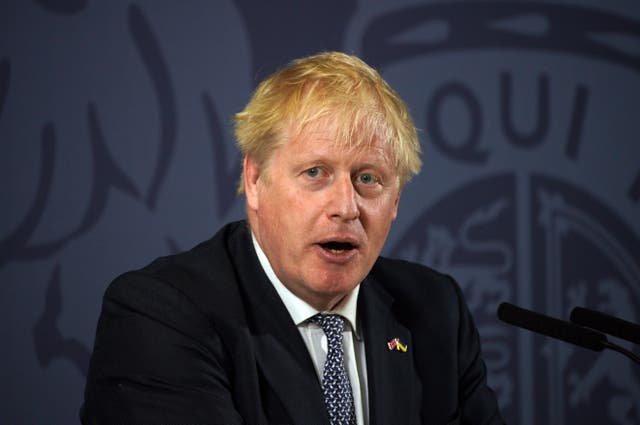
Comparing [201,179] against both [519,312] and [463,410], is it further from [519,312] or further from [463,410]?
[519,312]

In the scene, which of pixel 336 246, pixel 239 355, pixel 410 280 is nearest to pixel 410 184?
pixel 410 280

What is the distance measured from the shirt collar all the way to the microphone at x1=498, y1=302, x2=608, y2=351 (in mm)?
436

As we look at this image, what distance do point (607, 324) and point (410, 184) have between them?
78.5 inches

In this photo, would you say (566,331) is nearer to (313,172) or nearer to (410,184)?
(313,172)

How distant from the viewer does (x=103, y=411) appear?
1520 millimetres

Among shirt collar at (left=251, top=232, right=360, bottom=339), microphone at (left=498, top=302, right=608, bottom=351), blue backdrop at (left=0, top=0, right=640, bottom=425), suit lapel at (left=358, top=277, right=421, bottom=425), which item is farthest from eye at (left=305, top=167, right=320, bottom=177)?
blue backdrop at (left=0, top=0, right=640, bottom=425)

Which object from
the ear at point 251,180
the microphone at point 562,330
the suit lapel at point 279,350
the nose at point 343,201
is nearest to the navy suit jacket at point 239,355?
the suit lapel at point 279,350

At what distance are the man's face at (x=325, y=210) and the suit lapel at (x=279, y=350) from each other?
0.07 metres

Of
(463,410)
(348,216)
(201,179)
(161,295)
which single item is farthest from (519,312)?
(201,179)

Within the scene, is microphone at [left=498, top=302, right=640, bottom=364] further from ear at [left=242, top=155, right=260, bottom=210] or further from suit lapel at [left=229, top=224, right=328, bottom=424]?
ear at [left=242, top=155, right=260, bottom=210]

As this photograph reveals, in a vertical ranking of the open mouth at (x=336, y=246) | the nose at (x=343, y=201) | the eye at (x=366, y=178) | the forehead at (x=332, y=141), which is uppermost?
the forehead at (x=332, y=141)

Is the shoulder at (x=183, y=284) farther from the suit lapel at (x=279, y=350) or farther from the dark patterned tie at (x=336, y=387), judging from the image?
the dark patterned tie at (x=336, y=387)

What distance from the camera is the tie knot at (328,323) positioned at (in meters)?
1.70

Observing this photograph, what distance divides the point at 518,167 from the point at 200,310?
219 cm
